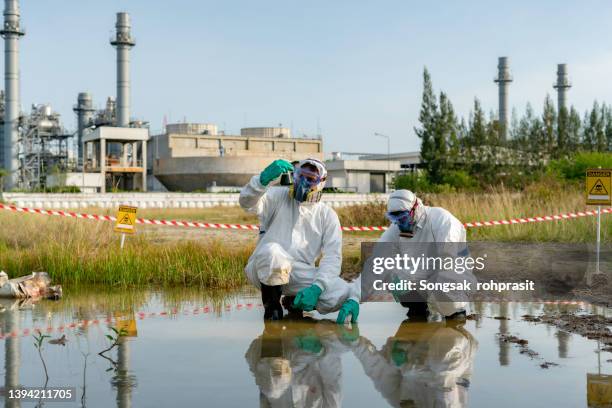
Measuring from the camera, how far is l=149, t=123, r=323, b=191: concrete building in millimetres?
72625

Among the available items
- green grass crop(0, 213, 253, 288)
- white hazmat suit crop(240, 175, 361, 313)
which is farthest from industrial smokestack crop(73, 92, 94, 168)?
white hazmat suit crop(240, 175, 361, 313)

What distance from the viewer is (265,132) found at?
88.4 meters

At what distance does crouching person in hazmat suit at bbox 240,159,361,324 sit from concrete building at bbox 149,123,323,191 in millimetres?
60800

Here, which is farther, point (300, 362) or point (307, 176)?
point (307, 176)

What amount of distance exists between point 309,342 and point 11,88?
61269 millimetres

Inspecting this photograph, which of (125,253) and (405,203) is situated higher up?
(405,203)

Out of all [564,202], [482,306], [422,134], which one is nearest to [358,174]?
[422,134]

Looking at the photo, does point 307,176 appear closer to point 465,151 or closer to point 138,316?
point 138,316

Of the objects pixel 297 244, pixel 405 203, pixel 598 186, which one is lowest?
pixel 297 244

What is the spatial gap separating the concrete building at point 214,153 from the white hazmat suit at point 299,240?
199ft

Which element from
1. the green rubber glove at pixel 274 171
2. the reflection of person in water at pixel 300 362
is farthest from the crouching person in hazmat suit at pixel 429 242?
the green rubber glove at pixel 274 171

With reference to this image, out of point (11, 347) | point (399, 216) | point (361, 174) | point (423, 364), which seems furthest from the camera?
point (361, 174)

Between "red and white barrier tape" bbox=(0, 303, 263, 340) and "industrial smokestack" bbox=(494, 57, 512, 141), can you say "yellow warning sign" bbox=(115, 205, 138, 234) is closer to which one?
"red and white barrier tape" bbox=(0, 303, 263, 340)

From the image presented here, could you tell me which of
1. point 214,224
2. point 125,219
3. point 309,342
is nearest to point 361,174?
point 214,224
